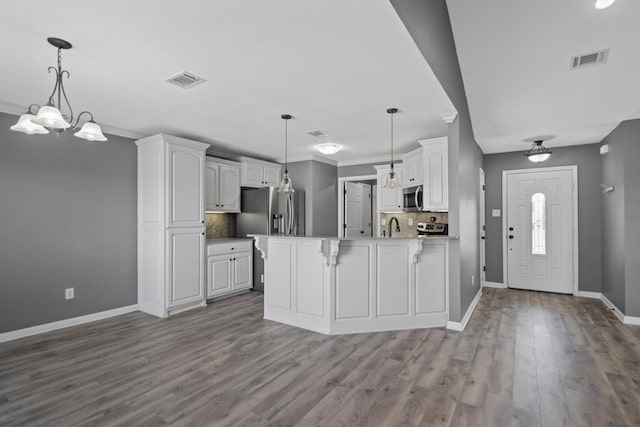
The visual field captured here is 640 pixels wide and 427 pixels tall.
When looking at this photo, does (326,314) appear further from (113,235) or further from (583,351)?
(113,235)

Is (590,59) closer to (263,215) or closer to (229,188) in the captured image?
(263,215)

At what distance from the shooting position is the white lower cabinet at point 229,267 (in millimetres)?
4848

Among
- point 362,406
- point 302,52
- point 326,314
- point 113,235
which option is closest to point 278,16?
point 302,52

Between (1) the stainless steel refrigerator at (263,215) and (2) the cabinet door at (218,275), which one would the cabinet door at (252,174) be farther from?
(2) the cabinet door at (218,275)

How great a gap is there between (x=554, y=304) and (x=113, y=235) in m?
6.17

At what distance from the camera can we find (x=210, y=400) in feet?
7.36

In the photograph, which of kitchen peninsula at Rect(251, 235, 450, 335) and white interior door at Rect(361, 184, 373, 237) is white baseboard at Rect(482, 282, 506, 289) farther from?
kitchen peninsula at Rect(251, 235, 450, 335)

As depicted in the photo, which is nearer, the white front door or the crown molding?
the crown molding

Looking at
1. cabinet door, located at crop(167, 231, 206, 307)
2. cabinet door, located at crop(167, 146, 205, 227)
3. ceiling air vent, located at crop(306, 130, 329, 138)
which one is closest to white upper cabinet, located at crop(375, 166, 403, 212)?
ceiling air vent, located at crop(306, 130, 329, 138)

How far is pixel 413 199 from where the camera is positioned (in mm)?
4816

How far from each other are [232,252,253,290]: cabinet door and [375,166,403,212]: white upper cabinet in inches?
94.8

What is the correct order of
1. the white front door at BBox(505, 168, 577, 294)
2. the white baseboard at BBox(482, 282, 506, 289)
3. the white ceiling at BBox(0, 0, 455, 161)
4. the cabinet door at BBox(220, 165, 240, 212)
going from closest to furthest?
the white ceiling at BBox(0, 0, 455, 161) → the cabinet door at BBox(220, 165, 240, 212) → the white front door at BBox(505, 168, 577, 294) → the white baseboard at BBox(482, 282, 506, 289)

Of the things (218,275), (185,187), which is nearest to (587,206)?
(218,275)

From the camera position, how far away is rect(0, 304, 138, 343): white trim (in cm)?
336
